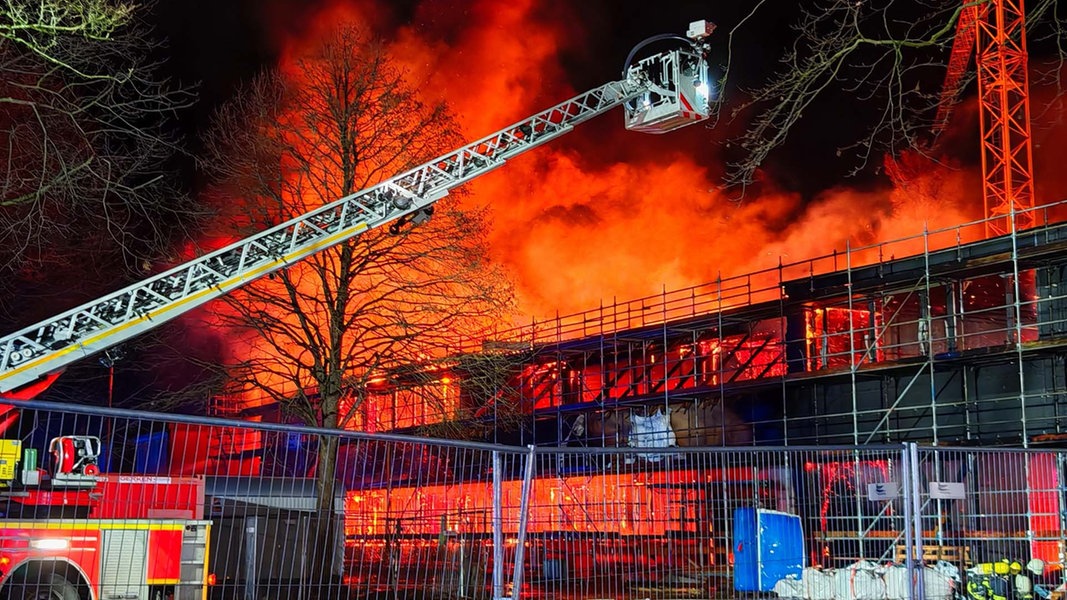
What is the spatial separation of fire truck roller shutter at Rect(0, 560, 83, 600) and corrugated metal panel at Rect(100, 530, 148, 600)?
286 millimetres

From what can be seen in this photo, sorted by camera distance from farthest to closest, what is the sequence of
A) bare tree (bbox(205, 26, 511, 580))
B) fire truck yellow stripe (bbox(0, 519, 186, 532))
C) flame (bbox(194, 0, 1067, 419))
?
flame (bbox(194, 0, 1067, 419)) → bare tree (bbox(205, 26, 511, 580)) → fire truck yellow stripe (bbox(0, 519, 186, 532))

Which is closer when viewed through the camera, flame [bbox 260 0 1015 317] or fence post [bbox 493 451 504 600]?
fence post [bbox 493 451 504 600]

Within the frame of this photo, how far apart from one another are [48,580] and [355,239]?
1161 cm

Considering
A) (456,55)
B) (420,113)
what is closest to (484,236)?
(420,113)

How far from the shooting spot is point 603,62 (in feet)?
204

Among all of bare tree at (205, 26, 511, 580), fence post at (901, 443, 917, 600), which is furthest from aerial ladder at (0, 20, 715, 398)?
fence post at (901, 443, 917, 600)

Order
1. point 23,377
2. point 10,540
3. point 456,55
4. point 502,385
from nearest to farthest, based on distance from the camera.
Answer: point 10,540 < point 23,377 < point 502,385 < point 456,55

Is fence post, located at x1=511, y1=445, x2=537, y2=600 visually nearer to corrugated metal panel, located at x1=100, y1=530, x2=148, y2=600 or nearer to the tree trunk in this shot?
the tree trunk

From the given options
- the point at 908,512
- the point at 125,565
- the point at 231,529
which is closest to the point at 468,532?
the point at 231,529

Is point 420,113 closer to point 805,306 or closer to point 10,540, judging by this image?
point 805,306

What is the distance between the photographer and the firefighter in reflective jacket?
12.4 meters

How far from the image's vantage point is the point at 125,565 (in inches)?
448

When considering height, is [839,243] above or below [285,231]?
above

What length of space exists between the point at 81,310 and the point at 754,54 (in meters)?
50.3
